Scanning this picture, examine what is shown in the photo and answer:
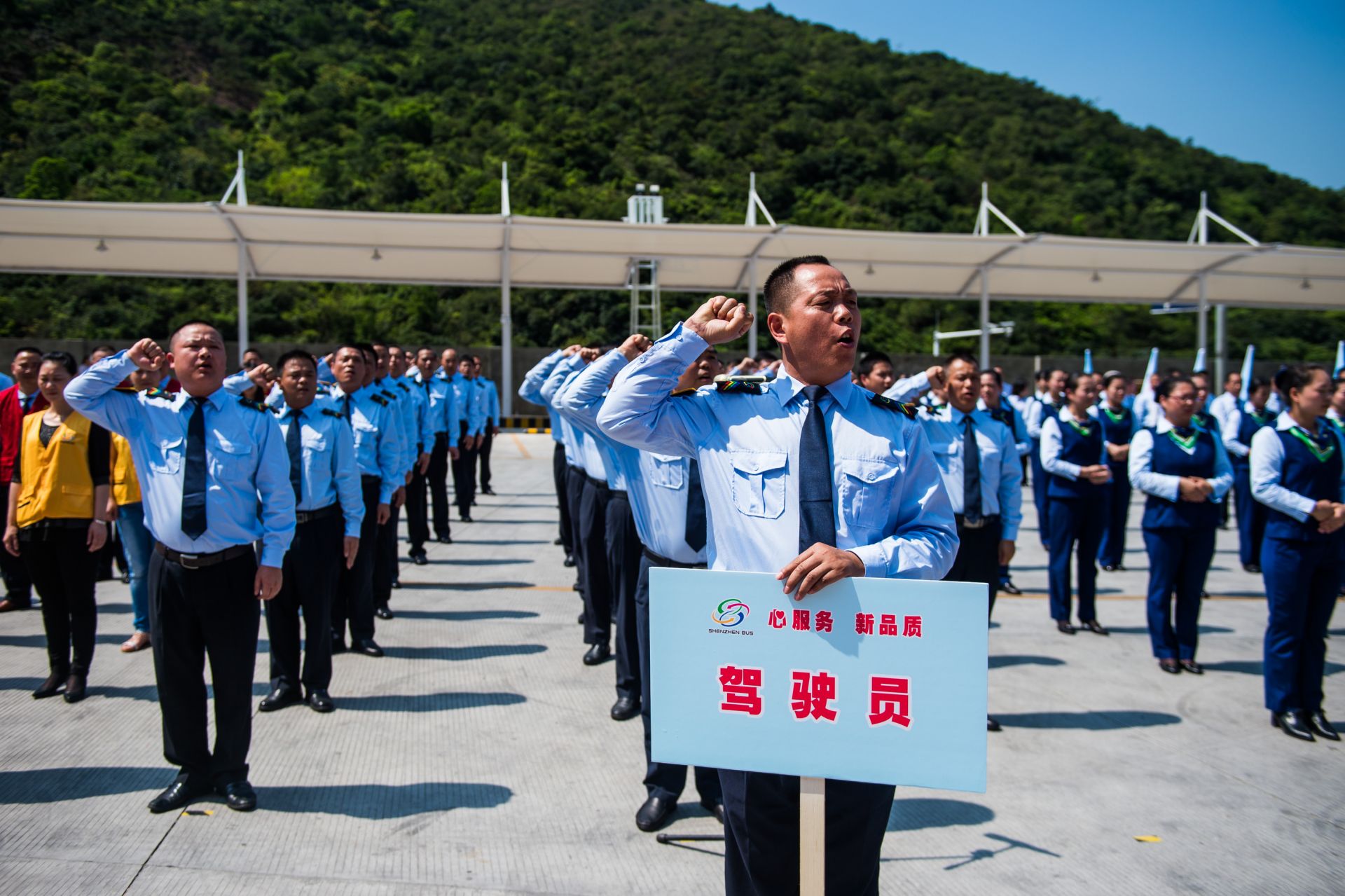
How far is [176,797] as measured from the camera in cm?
432

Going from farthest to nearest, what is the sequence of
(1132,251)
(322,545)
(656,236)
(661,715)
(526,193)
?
1. (526,193)
2. (1132,251)
3. (656,236)
4. (322,545)
5. (661,715)

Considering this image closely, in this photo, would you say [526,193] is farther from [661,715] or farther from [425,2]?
[661,715]

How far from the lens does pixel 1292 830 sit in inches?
172

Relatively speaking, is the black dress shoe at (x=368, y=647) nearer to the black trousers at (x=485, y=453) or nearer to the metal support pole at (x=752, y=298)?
the black trousers at (x=485, y=453)

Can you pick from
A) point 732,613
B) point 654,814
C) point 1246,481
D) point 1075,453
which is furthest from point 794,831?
point 1246,481

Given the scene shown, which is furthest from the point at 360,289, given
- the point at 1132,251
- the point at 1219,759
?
the point at 1219,759

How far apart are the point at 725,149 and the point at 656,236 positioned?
4180 cm

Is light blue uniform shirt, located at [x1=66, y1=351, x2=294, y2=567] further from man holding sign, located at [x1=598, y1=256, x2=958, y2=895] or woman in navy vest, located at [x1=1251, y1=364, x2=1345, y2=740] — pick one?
woman in navy vest, located at [x1=1251, y1=364, x2=1345, y2=740]

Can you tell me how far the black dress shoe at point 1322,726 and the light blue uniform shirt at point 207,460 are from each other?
5.81m

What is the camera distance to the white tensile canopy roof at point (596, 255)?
56.6 ft

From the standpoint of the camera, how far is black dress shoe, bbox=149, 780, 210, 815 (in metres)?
4.28

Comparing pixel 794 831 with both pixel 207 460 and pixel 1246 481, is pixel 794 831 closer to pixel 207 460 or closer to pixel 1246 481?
pixel 207 460

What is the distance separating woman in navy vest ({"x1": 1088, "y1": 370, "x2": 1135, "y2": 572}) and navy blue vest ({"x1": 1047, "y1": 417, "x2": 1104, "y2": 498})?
32cm

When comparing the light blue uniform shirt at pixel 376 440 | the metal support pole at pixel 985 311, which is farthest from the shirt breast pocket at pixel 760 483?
A: the metal support pole at pixel 985 311
